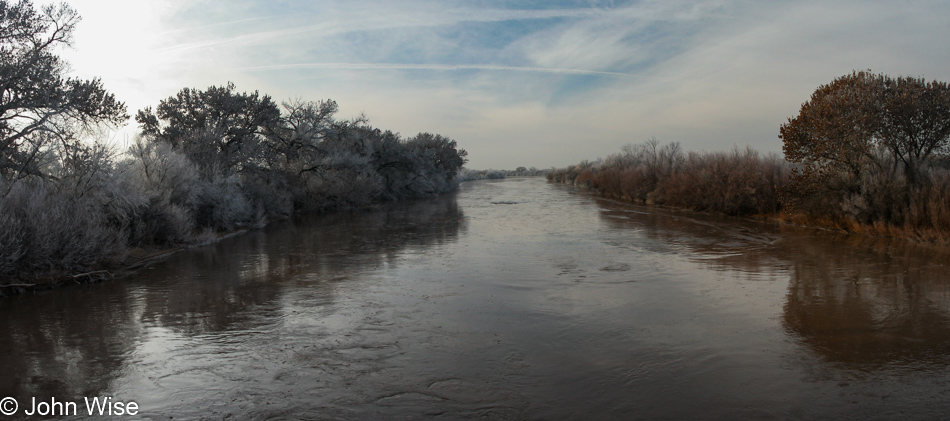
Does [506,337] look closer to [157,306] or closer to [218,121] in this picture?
[157,306]

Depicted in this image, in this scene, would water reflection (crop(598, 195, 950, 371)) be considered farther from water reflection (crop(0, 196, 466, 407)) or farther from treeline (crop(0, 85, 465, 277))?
treeline (crop(0, 85, 465, 277))

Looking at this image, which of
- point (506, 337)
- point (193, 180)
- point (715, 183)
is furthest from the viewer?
point (715, 183)

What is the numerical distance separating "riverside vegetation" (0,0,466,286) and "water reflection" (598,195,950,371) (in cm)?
1447

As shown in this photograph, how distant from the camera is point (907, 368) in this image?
640 cm

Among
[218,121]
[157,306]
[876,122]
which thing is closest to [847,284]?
[876,122]

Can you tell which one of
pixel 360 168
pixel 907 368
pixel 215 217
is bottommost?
pixel 907 368

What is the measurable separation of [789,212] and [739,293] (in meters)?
14.3

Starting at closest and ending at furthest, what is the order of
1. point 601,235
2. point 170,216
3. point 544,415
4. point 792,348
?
point 544,415 → point 792,348 → point 170,216 → point 601,235

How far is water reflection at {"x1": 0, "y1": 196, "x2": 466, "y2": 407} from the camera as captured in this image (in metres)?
6.84

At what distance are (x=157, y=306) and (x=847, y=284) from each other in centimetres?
1365

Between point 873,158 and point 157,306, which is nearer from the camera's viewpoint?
point 157,306

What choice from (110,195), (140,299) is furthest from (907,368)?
(110,195)

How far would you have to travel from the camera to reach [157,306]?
33.7 ft

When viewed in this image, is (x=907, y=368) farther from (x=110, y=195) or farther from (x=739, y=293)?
(x=110, y=195)
